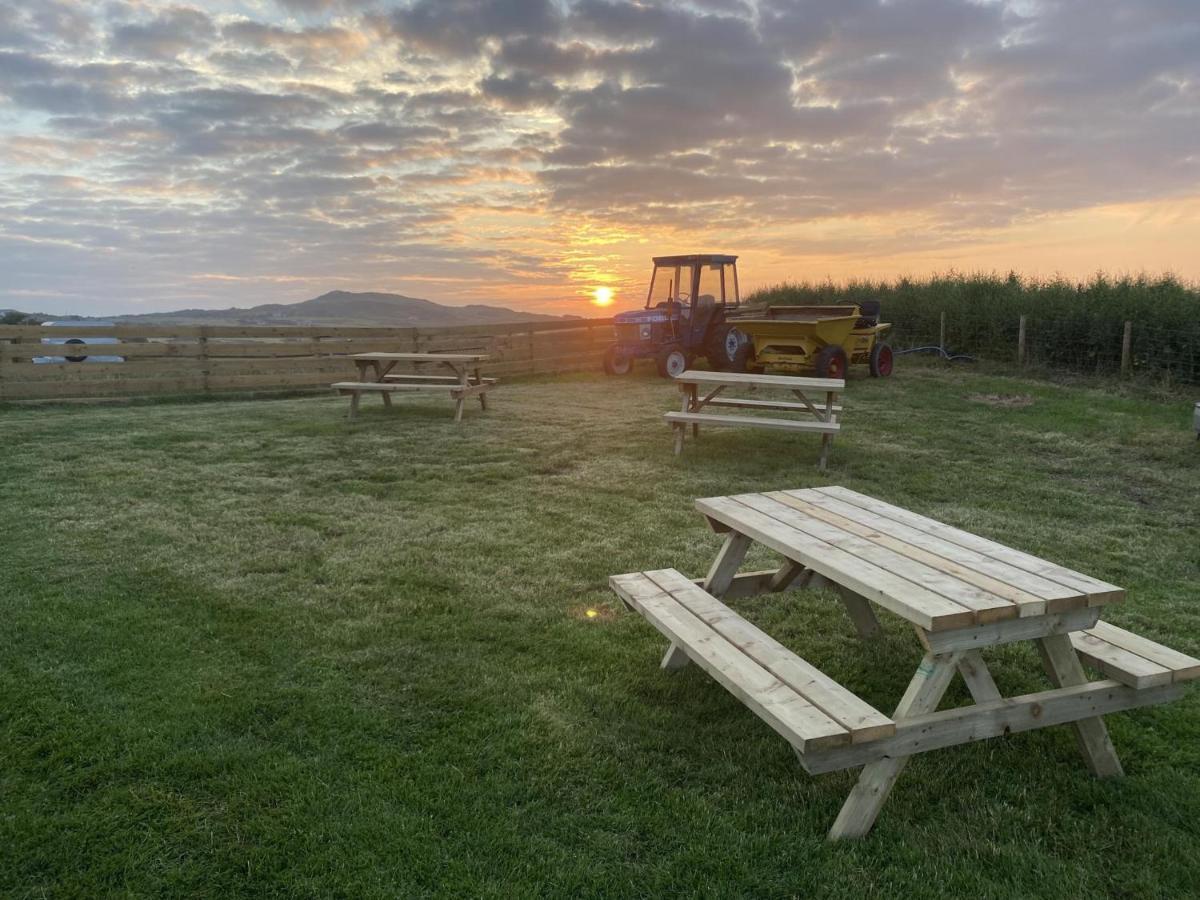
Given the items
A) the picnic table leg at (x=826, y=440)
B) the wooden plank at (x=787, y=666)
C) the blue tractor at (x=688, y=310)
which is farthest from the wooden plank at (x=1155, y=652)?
the blue tractor at (x=688, y=310)

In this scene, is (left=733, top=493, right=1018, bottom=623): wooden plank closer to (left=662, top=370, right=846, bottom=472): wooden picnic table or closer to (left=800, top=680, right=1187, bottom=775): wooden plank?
(left=800, top=680, right=1187, bottom=775): wooden plank

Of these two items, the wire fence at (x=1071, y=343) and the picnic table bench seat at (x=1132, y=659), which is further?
the wire fence at (x=1071, y=343)

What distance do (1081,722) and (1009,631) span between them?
577mm

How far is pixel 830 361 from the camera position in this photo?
468 inches

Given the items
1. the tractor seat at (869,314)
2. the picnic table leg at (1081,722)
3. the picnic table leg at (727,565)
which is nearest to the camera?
the picnic table leg at (1081,722)

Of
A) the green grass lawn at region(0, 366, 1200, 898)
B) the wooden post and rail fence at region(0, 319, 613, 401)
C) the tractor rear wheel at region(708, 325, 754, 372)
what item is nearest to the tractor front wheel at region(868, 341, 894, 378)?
the tractor rear wheel at region(708, 325, 754, 372)

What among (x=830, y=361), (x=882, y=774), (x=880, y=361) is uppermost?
(x=830, y=361)

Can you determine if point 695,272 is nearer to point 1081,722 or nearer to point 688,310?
point 688,310

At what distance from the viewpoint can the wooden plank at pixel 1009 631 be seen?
2154 millimetres

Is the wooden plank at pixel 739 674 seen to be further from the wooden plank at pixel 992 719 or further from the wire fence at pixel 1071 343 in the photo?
the wire fence at pixel 1071 343

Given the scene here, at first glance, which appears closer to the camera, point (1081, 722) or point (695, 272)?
point (1081, 722)

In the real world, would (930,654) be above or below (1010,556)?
below

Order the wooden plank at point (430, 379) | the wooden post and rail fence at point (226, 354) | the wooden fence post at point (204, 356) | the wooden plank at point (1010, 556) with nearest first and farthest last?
the wooden plank at point (1010, 556) < the wooden plank at point (430, 379) < the wooden post and rail fence at point (226, 354) < the wooden fence post at point (204, 356)

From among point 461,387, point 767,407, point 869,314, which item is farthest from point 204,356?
point 869,314
